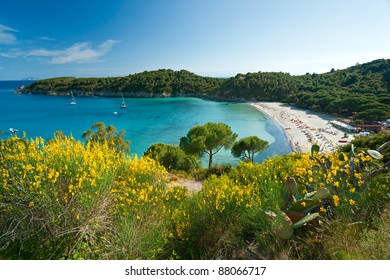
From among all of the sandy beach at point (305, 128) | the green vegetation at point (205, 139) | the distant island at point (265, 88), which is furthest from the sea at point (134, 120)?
the green vegetation at point (205, 139)

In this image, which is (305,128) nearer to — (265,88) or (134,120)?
(134,120)

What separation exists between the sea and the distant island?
15.6 ft

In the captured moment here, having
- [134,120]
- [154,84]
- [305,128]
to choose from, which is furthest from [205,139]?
[154,84]

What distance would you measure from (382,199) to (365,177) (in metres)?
0.30

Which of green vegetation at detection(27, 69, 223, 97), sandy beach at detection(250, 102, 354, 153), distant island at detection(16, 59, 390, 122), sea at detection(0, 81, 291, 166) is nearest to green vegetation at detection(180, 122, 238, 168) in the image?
sea at detection(0, 81, 291, 166)

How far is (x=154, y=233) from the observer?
287 centimetres

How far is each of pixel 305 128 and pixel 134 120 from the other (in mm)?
32163

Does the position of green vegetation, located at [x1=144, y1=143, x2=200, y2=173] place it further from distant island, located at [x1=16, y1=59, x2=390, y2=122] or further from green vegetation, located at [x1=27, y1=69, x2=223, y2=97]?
green vegetation, located at [x1=27, y1=69, x2=223, y2=97]

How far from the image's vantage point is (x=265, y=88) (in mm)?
72438

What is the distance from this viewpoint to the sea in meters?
30.2

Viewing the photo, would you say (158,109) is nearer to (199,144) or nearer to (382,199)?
(199,144)

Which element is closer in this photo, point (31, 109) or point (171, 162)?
point (171, 162)

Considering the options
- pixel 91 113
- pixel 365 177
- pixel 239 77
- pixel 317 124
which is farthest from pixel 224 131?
pixel 239 77

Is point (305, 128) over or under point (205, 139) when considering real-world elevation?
under
